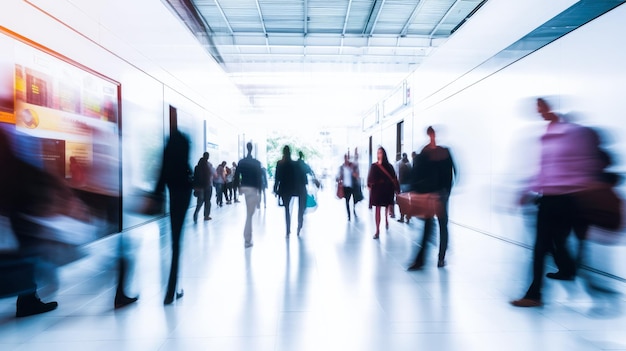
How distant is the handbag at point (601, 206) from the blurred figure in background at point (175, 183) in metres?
3.68

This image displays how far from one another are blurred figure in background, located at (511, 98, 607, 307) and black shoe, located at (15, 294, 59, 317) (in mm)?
4505

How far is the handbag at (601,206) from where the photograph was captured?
3.14m

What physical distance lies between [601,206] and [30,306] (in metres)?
5.17

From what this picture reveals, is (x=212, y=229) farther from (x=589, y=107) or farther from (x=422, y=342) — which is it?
(x=589, y=107)

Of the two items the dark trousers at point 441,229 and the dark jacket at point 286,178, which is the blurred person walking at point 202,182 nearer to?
the dark jacket at point 286,178

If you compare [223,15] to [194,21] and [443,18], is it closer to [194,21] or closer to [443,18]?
[194,21]

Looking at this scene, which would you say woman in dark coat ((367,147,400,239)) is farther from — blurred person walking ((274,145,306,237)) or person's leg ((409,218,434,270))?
person's leg ((409,218,434,270))

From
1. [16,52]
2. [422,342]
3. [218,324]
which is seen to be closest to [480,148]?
[422,342]

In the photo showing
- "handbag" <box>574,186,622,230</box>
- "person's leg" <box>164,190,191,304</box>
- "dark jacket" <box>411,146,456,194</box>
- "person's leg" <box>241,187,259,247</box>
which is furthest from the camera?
"person's leg" <box>241,187,259,247</box>

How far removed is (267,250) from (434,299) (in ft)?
9.94

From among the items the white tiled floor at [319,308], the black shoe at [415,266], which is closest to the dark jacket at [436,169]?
the black shoe at [415,266]

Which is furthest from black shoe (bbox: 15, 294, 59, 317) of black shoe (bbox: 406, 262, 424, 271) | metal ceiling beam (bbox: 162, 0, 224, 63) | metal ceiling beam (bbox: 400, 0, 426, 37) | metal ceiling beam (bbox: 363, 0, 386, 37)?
metal ceiling beam (bbox: 400, 0, 426, 37)

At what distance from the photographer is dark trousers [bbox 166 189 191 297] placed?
3807 millimetres

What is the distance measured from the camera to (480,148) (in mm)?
7680
